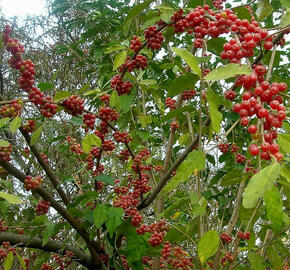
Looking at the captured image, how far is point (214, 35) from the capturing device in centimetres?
→ 145

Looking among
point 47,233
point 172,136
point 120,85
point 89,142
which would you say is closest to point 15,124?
point 89,142

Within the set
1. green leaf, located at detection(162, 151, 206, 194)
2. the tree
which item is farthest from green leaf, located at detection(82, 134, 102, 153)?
green leaf, located at detection(162, 151, 206, 194)

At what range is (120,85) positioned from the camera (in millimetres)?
2303

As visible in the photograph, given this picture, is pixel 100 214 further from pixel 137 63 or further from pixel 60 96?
pixel 137 63

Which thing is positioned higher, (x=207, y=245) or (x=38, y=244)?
(x=38, y=244)

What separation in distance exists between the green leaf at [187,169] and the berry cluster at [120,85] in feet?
3.72

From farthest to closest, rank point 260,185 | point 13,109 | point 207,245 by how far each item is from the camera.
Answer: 1. point 13,109
2. point 207,245
3. point 260,185

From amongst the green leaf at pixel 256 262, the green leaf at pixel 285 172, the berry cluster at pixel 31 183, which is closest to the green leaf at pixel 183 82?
the green leaf at pixel 285 172

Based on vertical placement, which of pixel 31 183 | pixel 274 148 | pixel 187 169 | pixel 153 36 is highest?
pixel 153 36

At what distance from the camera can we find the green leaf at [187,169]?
116 cm

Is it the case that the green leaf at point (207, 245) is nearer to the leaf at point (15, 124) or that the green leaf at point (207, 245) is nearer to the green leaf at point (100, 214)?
the green leaf at point (100, 214)

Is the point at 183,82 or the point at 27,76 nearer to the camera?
the point at 183,82

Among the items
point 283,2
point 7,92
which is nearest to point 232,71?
point 283,2

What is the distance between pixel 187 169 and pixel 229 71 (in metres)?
0.33
